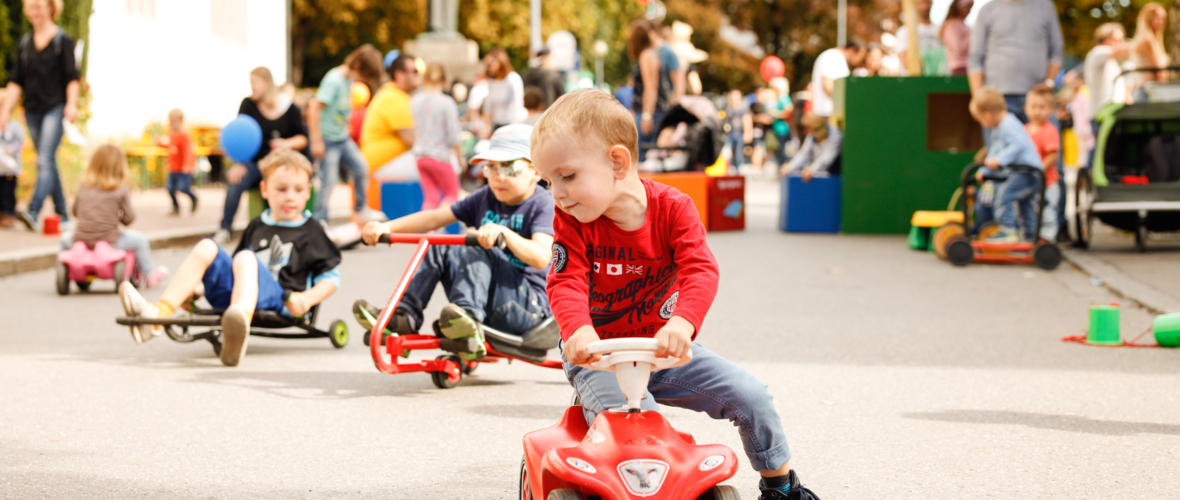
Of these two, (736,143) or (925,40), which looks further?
(736,143)

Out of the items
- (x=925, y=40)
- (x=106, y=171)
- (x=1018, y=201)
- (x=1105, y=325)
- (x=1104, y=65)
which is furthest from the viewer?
(x=925, y=40)

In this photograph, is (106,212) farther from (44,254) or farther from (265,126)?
(265,126)

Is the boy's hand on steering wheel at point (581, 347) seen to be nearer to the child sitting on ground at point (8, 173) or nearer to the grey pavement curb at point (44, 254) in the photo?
the grey pavement curb at point (44, 254)

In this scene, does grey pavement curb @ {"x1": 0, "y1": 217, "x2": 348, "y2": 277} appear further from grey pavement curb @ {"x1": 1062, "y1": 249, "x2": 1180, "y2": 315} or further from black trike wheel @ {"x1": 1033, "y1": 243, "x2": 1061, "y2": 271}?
grey pavement curb @ {"x1": 1062, "y1": 249, "x2": 1180, "y2": 315}

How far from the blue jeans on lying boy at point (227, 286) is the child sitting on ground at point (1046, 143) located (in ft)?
23.0

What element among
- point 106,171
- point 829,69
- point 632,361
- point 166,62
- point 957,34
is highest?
point 166,62

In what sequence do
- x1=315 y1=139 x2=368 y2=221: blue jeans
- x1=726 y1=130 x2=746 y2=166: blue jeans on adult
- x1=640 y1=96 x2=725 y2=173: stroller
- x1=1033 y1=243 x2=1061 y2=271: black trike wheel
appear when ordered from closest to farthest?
x1=1033 y1=243 x2=1061 y2=271: black trike wheel, x1=315 y1=139 x2=368 y2=221: blue jeans, x1=640 y1=96 x2=725 y2=173: stroller, x1=726 y1=130 x2=746 y2=166: blue jeans on adult

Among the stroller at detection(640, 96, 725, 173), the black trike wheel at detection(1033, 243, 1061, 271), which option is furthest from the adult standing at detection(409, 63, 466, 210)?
the black trike wheel at detection(1033, 243, 1061, 271)

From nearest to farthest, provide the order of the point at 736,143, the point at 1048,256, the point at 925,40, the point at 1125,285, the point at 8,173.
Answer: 1. the point at 1125,285
2. the point at 1048,256
3. the point at 8,173
4. the point at 925,40
5. the point at 736,143

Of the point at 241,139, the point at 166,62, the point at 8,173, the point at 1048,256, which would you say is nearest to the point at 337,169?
the point at 241,139

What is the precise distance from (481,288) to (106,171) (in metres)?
4.70

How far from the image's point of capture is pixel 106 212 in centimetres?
921

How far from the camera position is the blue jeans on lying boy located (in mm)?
6404

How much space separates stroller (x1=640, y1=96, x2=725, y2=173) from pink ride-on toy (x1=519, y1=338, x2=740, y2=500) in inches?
446
